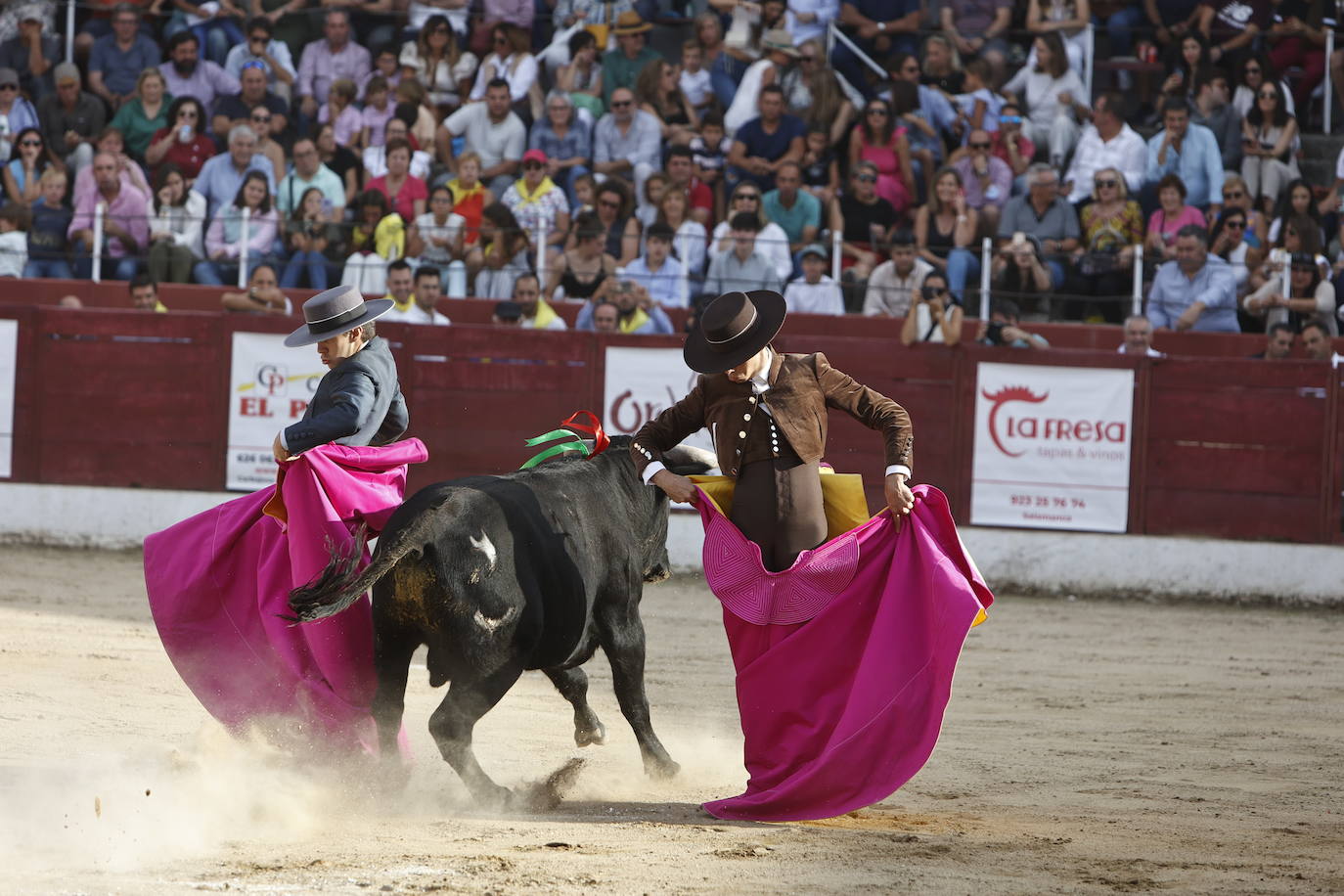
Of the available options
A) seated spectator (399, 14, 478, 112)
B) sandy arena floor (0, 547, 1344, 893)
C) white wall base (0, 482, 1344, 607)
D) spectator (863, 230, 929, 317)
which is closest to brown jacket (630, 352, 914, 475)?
sandy arena floor (0, 547, 1344, 893)

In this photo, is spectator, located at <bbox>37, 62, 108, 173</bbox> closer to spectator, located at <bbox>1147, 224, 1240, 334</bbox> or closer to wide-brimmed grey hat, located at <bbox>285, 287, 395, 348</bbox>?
spectator, located at <bbox>1147, 224, 1240, 334</bbox>

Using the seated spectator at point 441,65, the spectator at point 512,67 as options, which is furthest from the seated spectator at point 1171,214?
the seated spectator at point 441,65

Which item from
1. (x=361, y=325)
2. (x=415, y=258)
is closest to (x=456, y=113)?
(x=415, y=258)

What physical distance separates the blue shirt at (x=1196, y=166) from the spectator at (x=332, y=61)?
19.0 feet

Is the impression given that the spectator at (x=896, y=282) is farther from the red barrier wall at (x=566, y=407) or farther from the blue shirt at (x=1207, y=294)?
the blue shirt at (x=1207, y=294)

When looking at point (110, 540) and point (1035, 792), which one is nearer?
point (1035, 792)

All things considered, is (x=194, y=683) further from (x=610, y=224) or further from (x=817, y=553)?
(x=610, y=224)

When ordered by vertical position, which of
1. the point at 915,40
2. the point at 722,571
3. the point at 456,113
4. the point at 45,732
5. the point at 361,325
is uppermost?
the point at 915,40

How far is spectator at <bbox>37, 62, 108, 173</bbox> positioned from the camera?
12312 millimetres

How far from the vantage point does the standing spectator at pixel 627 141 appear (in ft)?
39.5

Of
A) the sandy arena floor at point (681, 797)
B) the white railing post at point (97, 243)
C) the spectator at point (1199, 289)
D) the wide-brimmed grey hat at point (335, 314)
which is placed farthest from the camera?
the white railing post at point (97, 243)

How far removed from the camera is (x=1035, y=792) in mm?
4945

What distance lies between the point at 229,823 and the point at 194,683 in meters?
0.81

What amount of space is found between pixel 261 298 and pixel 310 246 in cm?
77
